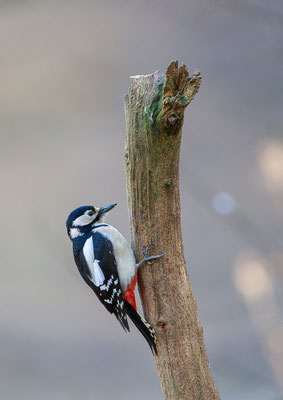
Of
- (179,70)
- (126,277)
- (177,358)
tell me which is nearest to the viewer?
(179,70)

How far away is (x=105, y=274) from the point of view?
1.50 m

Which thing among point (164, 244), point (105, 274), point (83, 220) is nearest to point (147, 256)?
point (164, 244)

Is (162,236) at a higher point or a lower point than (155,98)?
lower

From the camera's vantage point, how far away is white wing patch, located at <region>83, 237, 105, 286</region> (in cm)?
150

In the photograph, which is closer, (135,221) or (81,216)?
(135,221)

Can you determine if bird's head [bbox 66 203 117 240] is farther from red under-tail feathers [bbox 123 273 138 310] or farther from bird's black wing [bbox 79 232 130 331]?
red under-tail feathers [bbox 123 273 138 310]

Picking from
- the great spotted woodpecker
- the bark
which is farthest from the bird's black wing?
the bark

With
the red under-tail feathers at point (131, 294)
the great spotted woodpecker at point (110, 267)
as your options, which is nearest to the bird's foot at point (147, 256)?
the great spotted woodpecker at point (110, 267)

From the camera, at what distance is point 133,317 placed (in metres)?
1.45

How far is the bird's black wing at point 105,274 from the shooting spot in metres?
1.49

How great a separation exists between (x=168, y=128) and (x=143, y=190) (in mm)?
232

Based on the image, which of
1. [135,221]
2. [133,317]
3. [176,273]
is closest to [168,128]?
[135,221]

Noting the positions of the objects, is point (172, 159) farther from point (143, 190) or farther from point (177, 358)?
point (177, 358)

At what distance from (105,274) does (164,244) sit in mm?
264
